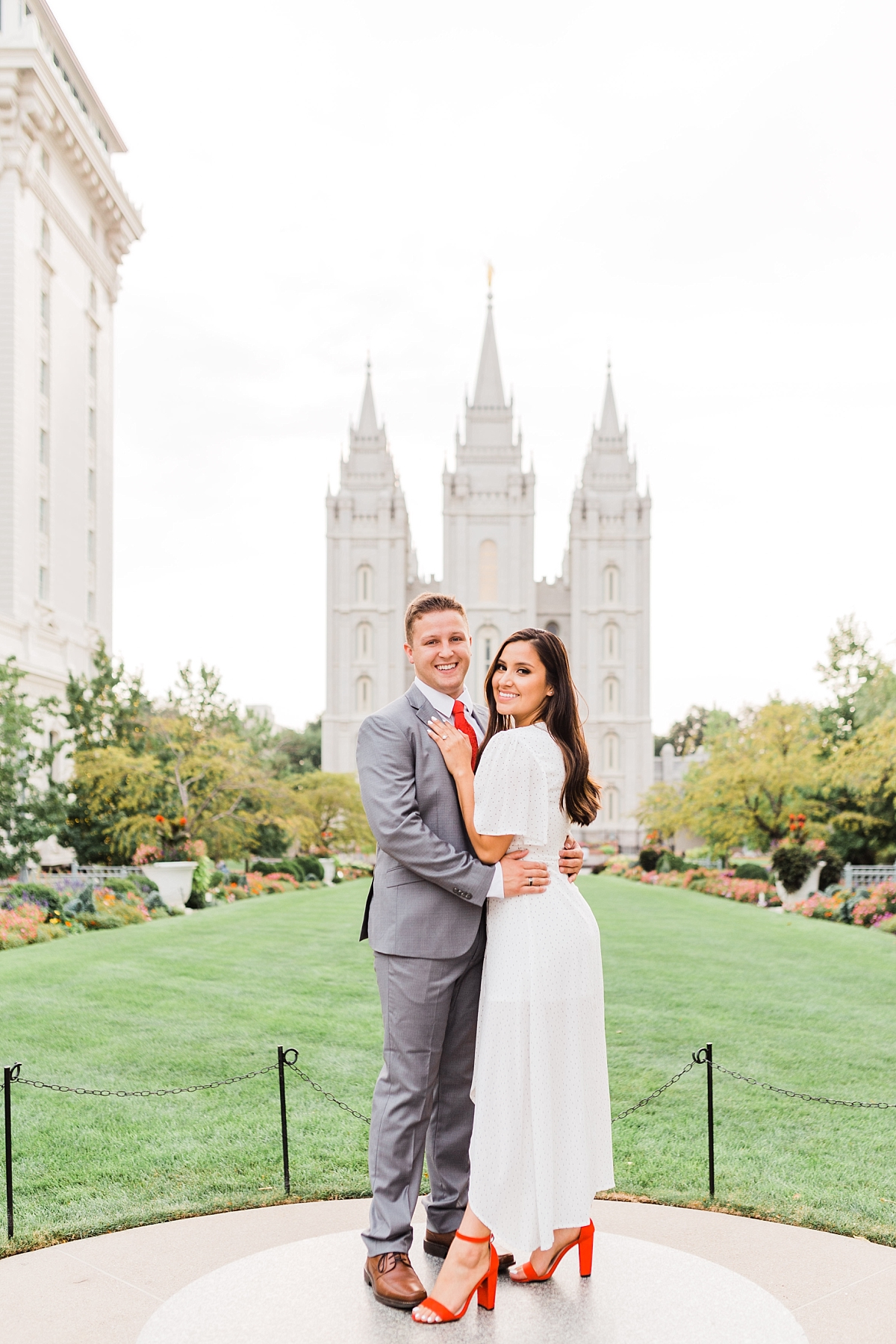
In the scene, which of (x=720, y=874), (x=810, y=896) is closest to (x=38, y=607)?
(x=720, y=874)

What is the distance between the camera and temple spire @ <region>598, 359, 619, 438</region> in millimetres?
67938

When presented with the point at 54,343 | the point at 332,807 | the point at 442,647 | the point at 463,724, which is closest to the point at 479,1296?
the point at 463,724

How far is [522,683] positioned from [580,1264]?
75.7 inches

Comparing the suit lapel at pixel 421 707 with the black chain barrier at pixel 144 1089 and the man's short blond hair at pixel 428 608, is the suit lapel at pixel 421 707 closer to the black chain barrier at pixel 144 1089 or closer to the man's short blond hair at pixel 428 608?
the man's short blond hair at pixel 428 608

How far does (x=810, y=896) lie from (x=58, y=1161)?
61.1 feet

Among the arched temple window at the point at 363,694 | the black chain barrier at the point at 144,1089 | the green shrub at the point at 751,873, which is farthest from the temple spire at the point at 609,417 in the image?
the black chain barrier at the point at 144,1089

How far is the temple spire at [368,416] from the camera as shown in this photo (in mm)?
67938

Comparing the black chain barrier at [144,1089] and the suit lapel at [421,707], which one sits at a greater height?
the suit lapel at [421,707]

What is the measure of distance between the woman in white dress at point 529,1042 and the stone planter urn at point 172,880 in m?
16.9

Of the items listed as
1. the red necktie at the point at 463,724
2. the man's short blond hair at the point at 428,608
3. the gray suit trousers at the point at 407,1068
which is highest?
the man's short blond hair at the point at 428,608

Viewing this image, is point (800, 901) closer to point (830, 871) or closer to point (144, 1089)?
point (830, 871)

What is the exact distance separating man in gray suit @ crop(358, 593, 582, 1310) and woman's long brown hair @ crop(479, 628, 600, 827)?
0.47 ft

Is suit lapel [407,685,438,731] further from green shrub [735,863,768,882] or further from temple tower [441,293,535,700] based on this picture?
temple tower [441,293,535,700]

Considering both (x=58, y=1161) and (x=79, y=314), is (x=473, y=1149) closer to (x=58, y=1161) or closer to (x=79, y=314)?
(x=58, y=1161)
